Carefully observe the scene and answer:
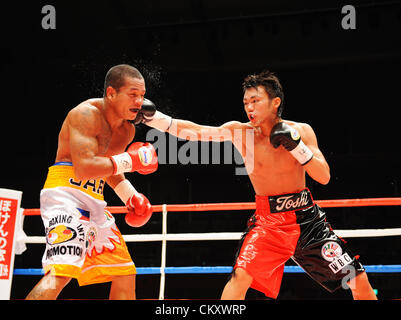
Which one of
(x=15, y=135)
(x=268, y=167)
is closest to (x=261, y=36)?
(x=15, y=135)

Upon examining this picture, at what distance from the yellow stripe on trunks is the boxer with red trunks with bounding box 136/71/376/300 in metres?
0.49

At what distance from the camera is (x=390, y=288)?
6.09m

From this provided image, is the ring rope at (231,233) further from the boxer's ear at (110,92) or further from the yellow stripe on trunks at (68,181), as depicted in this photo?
the boxer's ear at (110,92)

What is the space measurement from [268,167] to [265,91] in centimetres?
36

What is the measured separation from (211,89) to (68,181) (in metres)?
5.86

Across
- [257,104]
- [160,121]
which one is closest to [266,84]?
[257,104]

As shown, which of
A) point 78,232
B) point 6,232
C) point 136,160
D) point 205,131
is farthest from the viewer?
point 6,232

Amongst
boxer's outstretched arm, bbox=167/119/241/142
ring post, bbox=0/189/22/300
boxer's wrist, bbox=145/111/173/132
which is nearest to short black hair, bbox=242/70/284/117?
Result: boxer's outstretched arm, bbox=167/119/241/142

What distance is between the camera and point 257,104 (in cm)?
212

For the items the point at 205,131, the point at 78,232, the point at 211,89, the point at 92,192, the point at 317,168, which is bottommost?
the point at 78,232

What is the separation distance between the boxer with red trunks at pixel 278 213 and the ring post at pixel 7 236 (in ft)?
4.71

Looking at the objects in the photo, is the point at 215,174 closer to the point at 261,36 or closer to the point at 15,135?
the point at 261,36

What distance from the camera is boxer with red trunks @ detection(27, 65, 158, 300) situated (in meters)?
1.79

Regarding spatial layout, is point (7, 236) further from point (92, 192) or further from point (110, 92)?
point (110, 92)
